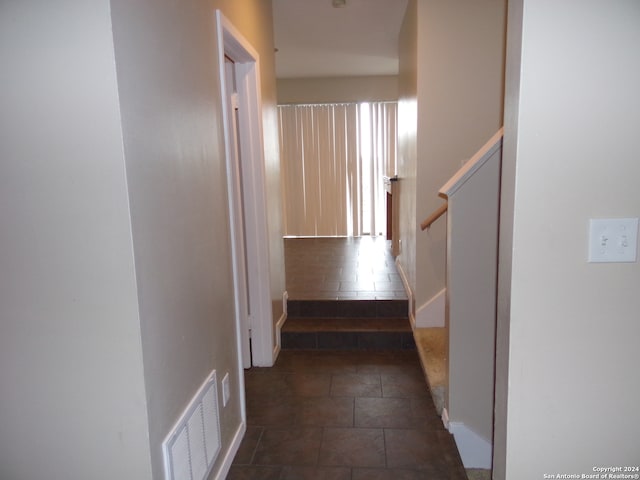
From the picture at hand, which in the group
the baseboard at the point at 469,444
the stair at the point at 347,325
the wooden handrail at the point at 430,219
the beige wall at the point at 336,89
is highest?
the beige wall at the point at 336,89

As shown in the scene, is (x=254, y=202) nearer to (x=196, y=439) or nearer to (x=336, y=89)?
(x=196, y=439)

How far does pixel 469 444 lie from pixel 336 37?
4.09 metres

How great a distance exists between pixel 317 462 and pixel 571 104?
73.5 inches

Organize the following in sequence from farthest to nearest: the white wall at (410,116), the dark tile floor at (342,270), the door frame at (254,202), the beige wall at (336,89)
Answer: the beige wall at (336,89)
the dark tile floor at (342,270)
the white wall at (410,116)
the door frame at (254,202)

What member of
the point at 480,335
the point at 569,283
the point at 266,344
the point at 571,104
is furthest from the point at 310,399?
the point at 571,104

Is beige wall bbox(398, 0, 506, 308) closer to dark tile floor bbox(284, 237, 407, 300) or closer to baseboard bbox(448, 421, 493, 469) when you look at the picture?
dark tile floor bbox(284, 237, 407, 300)

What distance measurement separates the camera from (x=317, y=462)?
7.10 ft

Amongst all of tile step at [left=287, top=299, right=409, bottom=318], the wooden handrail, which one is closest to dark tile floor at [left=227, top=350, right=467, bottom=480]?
tile step at [left=287, top=299, right=409, bottom=318]

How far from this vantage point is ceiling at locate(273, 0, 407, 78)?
3.87 meters

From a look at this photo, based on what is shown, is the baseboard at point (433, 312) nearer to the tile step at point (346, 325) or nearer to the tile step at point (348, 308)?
the tile step at point (346, 325)

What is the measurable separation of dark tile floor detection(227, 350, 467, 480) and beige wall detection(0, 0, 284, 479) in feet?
2.90

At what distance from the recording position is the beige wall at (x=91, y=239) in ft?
3.94

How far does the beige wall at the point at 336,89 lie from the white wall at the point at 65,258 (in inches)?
235

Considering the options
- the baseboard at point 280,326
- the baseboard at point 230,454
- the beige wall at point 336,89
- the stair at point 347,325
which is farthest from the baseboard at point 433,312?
the beige wall at point 336,89
